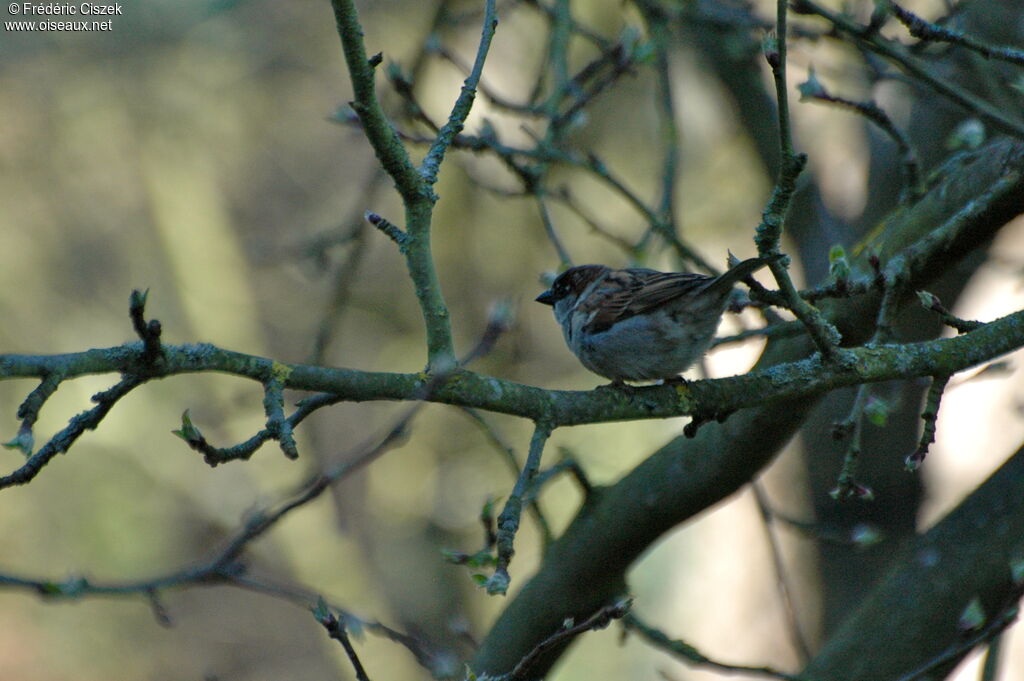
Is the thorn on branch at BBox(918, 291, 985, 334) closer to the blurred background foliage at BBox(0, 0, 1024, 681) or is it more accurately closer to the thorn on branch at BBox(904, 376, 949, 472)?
the thorn on branch at BBox(904, 376, 949, 472)

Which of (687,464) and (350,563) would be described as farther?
(350,563)

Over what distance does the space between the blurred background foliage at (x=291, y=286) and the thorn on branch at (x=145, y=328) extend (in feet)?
19.5

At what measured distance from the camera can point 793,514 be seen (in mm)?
6027

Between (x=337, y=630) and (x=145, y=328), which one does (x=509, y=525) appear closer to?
(x=337, y=630)

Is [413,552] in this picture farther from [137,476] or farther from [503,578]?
[503,578]

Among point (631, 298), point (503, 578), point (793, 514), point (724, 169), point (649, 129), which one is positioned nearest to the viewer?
point (503, 578)

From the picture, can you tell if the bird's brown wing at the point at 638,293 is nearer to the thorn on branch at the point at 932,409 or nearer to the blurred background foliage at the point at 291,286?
the thorn on branch at the point at 932,409

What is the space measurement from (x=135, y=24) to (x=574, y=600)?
7325 mm

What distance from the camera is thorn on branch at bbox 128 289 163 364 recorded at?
1959 millimetres

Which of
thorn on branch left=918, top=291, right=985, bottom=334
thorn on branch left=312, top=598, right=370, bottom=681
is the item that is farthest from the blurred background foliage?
thorn on branch left=312, top=598, right=370, bottom=681

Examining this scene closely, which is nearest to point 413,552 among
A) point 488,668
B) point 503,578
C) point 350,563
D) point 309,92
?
point 350,563

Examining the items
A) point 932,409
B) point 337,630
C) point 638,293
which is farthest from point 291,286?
point 932,409

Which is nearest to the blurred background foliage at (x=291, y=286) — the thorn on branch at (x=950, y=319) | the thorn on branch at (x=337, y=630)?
the thorn on branch at (x=950, y=319)

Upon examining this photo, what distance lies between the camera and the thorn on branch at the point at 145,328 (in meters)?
1.96
